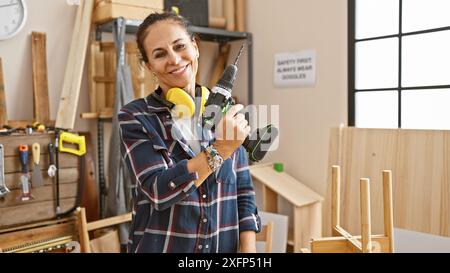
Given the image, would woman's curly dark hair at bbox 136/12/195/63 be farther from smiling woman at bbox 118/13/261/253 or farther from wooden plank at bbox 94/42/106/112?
wooden plank at bbox 94/42/106/112

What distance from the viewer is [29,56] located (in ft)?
6.75

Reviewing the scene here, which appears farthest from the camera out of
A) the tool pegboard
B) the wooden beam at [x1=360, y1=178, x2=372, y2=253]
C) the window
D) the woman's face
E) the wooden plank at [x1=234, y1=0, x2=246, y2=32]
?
the wooden plank at [x1=234, y1=0, x2=246, y2=32]

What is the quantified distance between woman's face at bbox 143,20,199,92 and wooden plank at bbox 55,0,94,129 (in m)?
1.23

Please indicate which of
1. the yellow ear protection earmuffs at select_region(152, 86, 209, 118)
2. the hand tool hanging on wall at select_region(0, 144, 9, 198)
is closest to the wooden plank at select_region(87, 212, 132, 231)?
the hand tool hanging on wall at select_region(0, 144, 9, 198)

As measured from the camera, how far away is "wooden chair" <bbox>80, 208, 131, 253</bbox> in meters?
1.77

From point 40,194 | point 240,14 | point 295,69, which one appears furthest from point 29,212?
point 240,14

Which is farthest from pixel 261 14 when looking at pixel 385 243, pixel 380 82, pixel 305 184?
pixel 385 243

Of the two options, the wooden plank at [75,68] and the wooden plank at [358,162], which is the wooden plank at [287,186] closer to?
the wooden plank at [358,162]

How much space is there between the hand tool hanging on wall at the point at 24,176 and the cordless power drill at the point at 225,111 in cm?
114

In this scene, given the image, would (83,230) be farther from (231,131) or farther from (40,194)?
(231,131)

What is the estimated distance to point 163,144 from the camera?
898mm
